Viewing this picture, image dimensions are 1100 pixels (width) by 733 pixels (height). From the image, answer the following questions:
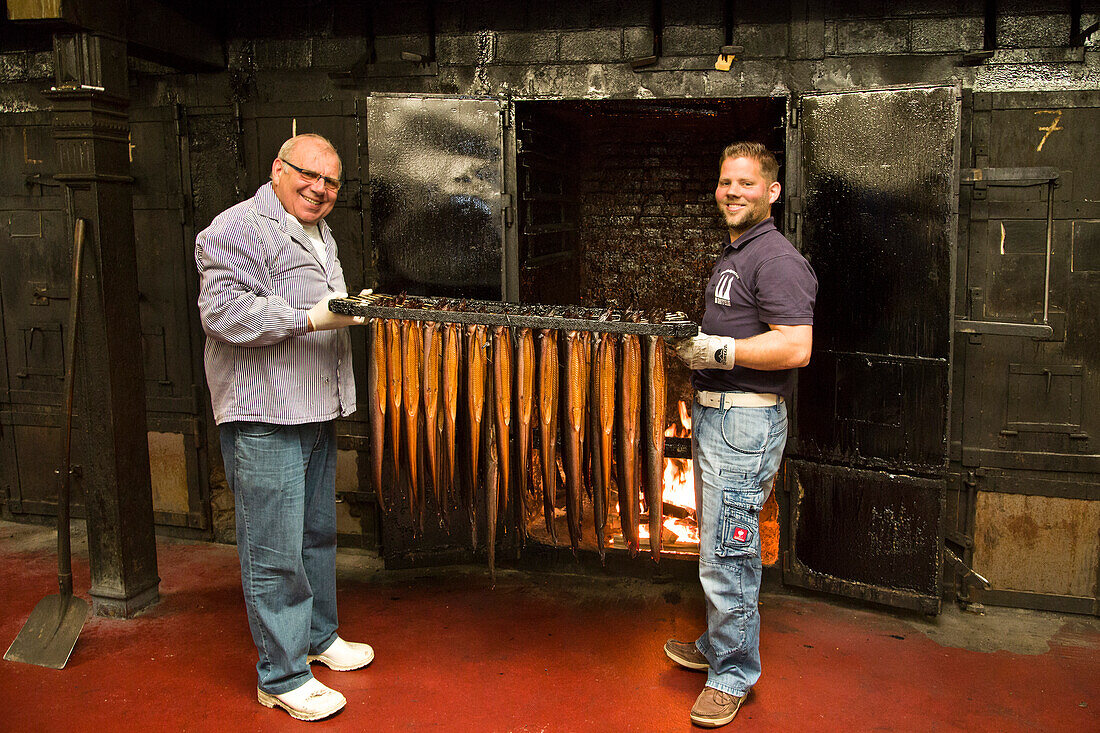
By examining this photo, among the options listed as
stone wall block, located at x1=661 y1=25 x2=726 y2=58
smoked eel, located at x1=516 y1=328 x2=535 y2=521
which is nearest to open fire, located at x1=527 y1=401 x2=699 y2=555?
smoked eel, located at x1=516 y1=328 x2=535 y2=521

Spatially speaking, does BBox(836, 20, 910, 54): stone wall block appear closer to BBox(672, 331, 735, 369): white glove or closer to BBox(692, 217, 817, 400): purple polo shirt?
BBox(692, 217, 817, 400): purple polo shirt

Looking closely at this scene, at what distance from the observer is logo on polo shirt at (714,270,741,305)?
3.32 meters

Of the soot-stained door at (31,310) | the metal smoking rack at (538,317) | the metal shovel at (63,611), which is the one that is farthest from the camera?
the soot-stained door at (31,310)

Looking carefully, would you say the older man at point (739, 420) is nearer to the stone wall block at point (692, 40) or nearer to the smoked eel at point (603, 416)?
the smoked eel at point (603, 416)

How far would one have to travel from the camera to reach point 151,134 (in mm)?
5238

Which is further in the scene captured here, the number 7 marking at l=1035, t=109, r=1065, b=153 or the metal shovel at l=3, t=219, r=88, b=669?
the number 7 marking at l=1035, t=109, r=1065, b=153

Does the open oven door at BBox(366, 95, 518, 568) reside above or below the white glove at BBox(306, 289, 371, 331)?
above

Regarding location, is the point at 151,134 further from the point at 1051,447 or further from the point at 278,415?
the point at 1051,447

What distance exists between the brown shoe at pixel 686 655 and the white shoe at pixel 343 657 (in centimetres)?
137

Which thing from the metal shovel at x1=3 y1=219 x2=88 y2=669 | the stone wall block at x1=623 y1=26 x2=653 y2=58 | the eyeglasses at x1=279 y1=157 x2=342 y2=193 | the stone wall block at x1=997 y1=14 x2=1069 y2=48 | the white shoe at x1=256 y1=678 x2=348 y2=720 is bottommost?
the white shoe at x1=256 y1=678 x2=348 y2=720

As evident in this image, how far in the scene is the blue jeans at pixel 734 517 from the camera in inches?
130

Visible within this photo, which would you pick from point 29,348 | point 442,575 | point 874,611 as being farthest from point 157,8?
point 874,611

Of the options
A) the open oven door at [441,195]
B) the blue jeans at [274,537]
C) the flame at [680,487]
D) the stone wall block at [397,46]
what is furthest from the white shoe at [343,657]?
the stone wall block at [397,46]

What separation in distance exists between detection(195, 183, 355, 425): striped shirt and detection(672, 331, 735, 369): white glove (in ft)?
4.64
